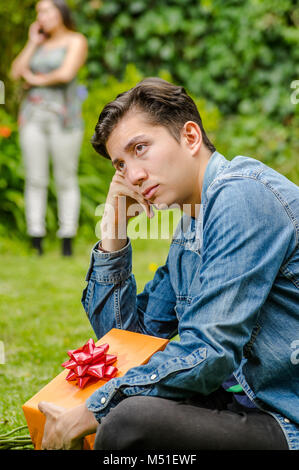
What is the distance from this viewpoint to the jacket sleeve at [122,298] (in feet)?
6.95

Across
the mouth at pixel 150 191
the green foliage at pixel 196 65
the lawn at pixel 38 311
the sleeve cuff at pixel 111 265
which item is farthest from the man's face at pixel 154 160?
the green foliage at pixel 196 65

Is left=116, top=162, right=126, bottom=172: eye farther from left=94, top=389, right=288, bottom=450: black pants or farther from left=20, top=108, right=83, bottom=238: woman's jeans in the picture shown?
left=20, top=108, right=83, bottom=238: woman's jeans

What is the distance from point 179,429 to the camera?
1.49 metres

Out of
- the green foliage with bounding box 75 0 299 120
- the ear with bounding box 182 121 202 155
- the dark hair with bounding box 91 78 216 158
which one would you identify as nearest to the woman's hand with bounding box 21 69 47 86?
the green foliage with bounding box 75 0 299 120

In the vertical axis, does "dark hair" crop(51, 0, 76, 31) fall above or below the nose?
above

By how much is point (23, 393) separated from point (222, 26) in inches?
228

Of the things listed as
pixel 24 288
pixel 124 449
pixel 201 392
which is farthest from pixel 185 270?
pixel 24 288

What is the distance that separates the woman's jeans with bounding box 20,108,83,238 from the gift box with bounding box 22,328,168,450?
347cm

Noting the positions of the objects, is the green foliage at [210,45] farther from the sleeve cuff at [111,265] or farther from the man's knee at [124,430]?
the man's knee at [124,430]

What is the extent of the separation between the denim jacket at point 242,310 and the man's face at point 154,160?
0.28 feet

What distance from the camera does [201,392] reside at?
1527 mm

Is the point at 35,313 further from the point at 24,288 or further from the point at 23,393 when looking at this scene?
the point at 23,393

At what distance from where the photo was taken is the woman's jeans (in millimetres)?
5273

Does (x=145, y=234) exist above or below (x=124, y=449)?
below
